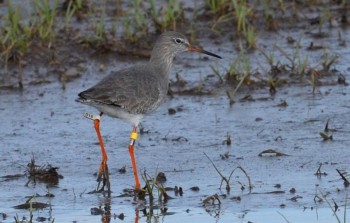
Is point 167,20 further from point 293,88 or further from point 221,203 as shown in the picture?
point 221,203

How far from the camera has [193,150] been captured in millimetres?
9219

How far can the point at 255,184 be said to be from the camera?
8.20 m

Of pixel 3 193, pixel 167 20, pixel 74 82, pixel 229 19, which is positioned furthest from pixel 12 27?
pixel 3 193

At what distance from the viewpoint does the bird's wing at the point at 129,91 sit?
854cm

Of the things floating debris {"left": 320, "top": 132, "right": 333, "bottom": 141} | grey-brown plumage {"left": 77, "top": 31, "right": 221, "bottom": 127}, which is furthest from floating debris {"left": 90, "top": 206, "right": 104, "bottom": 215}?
floating debris {"left": 320, "top": 132, "right": 333, "bottom": 141}

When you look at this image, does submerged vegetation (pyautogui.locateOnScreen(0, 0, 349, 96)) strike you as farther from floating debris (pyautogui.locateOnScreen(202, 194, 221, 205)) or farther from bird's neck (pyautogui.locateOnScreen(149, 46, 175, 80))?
floating debris (pyautogui.locateOnScreen(202, 194, 221, 205))

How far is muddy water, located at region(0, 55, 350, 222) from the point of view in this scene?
772 centimetres

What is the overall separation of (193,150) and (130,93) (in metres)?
0.88

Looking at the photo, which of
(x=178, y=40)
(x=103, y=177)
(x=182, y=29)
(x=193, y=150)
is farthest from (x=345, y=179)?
(x=182, y=29)

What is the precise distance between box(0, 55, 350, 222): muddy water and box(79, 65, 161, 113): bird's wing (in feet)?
1.73

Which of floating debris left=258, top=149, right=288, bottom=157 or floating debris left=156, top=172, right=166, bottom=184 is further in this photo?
floating debris left=258, top=149, right=288, bottom=157

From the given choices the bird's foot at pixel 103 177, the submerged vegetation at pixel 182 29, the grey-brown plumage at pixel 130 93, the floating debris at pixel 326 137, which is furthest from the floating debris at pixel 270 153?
the submerged vegetation at pixel 182 29

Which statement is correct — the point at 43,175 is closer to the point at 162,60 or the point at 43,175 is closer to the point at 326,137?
the point at 162,60

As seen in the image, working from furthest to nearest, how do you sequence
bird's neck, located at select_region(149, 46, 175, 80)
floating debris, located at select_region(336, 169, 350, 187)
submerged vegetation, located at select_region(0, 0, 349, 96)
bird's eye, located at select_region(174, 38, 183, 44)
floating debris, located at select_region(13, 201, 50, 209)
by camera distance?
submerged vegetation, located at select_region(0, 0, 349, 96), bird's eye, located at select_region(174, 38, 183, 44), bird's neck, located at select_region(149, 46, 175, 80), floating debris, located at select_region(336, 169, 350, 187), floating debris, located at select_region(13, 201, 50, 209)
